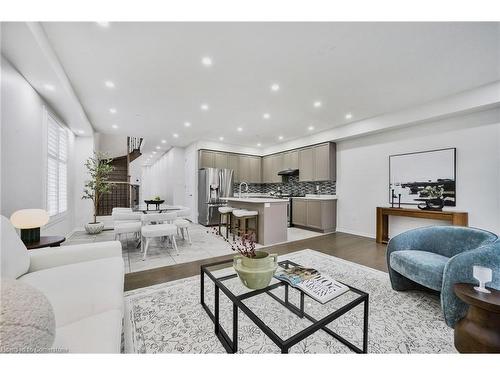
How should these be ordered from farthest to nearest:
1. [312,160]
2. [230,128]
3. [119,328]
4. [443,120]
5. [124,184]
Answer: [124,184], [312,160], [230,128], [443,120], [119,328]

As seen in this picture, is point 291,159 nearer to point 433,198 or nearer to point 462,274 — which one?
point 433,198

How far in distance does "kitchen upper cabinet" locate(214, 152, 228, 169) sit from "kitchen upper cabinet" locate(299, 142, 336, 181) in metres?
2.46

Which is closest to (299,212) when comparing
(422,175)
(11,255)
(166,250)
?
(422,175)

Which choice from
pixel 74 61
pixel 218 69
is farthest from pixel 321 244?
pixel 74 61

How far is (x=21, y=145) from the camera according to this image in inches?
100

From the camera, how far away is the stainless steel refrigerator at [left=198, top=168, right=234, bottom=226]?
6121 mm

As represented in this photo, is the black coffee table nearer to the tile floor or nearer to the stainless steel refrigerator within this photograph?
the tile floor

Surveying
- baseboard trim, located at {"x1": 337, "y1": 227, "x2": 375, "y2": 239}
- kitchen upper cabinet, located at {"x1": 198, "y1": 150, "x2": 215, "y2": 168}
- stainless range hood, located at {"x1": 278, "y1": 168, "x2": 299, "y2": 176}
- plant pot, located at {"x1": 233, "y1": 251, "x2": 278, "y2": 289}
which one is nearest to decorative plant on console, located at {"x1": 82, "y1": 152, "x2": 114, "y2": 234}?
kitchen upper cabinet, located at {"x1": 198, "y1": 150, "x2": 215, "y2": 168}

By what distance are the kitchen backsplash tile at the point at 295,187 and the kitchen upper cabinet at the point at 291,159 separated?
1.36ft

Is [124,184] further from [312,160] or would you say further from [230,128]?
[312,160]

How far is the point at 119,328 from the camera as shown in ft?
3.25

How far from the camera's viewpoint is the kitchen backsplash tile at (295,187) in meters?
5.79

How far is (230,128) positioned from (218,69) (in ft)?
8.63

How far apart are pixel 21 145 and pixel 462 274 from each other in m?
4.74
